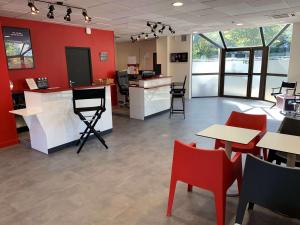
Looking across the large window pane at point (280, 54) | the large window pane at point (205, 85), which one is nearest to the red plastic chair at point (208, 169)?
the large window pane at point (280, 54)

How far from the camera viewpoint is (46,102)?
Answer: 3.90 meters

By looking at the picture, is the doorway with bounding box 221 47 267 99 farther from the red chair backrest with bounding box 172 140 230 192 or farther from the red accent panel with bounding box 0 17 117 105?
the red chair backrest with bounding box 172 140 230 192

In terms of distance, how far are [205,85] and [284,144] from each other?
7877 millimetres

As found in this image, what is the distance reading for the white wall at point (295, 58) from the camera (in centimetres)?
680

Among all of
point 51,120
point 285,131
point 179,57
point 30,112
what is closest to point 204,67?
point 179,57

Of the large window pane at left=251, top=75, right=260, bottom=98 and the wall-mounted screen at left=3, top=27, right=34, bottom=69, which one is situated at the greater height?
the wall-mounted screen at left=3, top=27, right=34, bottom=69

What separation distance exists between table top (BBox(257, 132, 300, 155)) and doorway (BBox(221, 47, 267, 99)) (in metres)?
7.13

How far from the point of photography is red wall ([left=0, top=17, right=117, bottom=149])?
4500 mm

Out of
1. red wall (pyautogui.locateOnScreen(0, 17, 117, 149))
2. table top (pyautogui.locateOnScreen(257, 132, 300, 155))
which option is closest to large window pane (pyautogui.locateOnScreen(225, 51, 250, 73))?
red wall (pyautogui.locateOnScreen(0, 17, 117, 149))

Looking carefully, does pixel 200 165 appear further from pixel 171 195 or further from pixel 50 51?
pixel 50 51

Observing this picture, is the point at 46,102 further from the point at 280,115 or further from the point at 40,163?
the point at 280,115

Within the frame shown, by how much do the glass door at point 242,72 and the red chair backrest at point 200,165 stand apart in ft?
25.8

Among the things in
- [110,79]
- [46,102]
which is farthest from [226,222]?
[110,79]

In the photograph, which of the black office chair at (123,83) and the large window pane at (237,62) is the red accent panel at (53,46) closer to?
the black office chair at (123,83)
